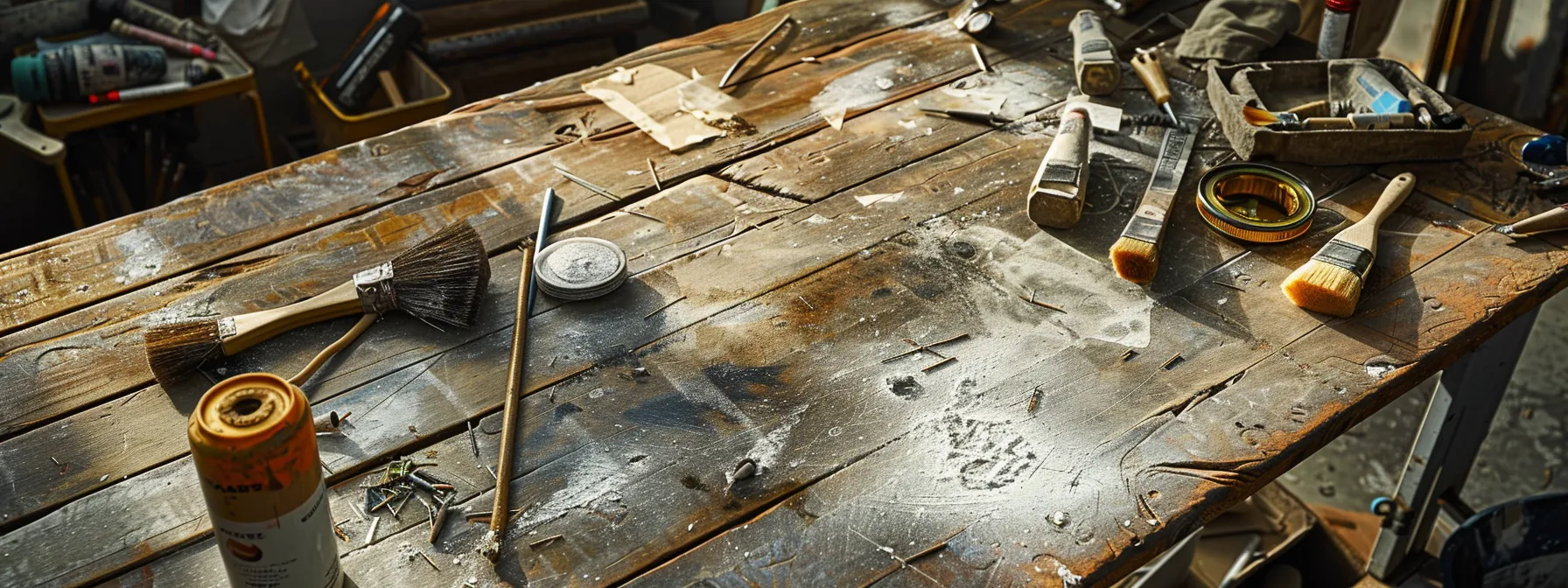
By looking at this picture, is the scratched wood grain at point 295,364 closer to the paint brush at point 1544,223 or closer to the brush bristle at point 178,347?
the brush bristle at point 178,347

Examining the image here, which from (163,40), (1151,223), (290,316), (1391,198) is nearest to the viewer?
(290,316)

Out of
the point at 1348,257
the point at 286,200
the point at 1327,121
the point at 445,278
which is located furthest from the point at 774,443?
the point at 1327,121

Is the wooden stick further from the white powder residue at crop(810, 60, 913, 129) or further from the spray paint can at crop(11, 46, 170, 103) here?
the spray paint can at crop(11, 46, 170, 103)

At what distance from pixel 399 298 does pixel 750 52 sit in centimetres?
124

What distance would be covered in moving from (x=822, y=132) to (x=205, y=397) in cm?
153

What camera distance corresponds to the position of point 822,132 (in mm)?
2438

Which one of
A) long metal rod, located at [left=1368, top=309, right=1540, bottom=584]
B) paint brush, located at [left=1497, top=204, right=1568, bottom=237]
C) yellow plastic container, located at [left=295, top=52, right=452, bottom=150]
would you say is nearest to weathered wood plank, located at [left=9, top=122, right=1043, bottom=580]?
paint brush, located at [left=1497, top=204, right=1568, bottom=237]

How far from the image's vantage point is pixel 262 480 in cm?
117

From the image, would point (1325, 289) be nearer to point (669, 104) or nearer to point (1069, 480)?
point (1069, 480)

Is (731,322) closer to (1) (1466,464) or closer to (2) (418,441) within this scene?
(2) (418,441)

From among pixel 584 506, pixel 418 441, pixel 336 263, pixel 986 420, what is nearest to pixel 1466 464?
pixel 986 420

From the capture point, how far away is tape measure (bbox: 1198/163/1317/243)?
2.05m

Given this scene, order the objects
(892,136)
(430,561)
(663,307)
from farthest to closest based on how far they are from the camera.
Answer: (892,136)
(663,307)
(430,561)

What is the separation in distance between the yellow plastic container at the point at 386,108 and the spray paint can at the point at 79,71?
1.79 ft
